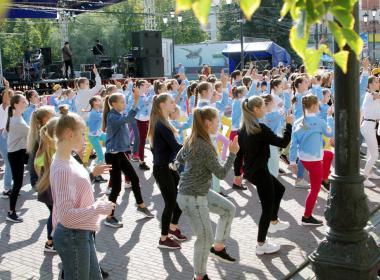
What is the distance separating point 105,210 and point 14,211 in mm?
4520

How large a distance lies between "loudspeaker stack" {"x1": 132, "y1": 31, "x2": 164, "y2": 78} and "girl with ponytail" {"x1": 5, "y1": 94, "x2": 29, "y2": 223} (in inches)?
731

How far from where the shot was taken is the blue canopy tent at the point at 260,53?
112ft

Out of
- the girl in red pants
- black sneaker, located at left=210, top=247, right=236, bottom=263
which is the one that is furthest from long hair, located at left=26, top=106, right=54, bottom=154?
the girl in red pants

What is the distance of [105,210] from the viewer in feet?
12.8

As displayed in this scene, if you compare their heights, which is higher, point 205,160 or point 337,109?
point 337,109

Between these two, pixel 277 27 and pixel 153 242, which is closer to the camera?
pixel 153 242

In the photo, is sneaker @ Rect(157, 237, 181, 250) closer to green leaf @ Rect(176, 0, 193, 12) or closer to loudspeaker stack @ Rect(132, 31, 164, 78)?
green leaf @ Rect(176, 0, 193, 12)

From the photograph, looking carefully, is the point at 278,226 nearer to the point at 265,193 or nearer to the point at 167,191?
the point at 265,193

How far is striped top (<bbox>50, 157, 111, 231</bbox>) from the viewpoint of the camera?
12.4ft

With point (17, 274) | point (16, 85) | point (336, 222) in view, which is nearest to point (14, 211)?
point (17, 274)

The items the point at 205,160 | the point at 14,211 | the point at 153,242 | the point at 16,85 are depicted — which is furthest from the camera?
the point at 16,85

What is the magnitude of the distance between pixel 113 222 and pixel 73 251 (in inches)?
147

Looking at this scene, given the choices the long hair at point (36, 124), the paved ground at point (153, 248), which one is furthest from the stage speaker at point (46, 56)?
the long hair at point (36, 124)

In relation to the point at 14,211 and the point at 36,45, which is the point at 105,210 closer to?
the point at 14,211
